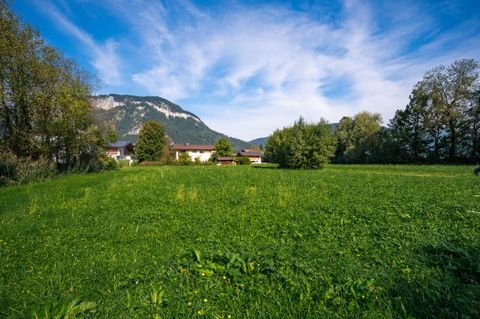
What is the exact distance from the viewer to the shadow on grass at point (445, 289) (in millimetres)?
2582

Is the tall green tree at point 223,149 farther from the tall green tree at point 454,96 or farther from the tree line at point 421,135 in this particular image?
the tall green tree at point 454,96

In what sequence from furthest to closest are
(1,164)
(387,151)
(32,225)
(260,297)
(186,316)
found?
1. (387,151)
2. (1,164)
3. (32,225)
4. (260,297)
5. (186,316)

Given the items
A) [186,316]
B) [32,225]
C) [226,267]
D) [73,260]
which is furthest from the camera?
[32,225]

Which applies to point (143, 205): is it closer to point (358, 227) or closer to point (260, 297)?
point (260, 297)

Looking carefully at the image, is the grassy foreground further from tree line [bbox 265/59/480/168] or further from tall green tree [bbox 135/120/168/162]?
tall green tree [bbox 135/120/168/162]

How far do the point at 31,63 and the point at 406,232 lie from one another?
26.2 meters

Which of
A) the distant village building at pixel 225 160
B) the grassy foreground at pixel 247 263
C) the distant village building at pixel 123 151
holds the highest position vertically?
the distant village building at pixel 123 151

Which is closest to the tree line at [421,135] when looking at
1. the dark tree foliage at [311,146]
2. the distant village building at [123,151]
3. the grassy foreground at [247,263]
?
the dark tree foliage at [311,146]

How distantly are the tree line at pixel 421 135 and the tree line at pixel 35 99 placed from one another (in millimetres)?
28600

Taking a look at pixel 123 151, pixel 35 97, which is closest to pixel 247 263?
pixel 35 97

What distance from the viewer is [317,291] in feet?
9.93

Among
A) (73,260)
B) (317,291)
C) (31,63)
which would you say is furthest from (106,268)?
(31,63)

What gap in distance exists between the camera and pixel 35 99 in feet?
59.3

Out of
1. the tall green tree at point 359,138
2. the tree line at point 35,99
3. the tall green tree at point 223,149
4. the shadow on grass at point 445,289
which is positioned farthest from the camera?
the tall green tree at point 223,149
